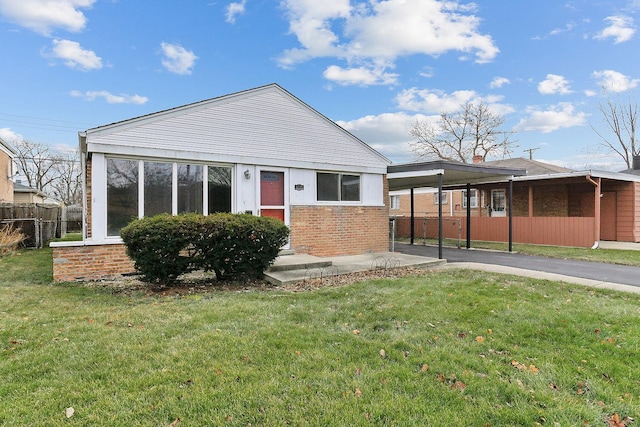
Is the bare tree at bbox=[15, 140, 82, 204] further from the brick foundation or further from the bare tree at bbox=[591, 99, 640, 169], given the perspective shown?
the bare tree at bbox=[591, 99, 640, 169]

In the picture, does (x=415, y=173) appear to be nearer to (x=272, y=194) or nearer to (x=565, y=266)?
(x=272, y=194)

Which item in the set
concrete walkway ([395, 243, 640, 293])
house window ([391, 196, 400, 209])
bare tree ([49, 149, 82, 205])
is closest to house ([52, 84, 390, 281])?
concrete walkway ([395, 243, 640, 293])

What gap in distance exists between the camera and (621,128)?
93.6 feet

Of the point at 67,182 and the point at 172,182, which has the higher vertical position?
the point at 67,182

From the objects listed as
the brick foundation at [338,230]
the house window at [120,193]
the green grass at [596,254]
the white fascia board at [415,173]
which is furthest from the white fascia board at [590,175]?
the house window at [120,193]

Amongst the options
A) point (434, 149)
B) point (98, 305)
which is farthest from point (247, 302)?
point (434, 149)

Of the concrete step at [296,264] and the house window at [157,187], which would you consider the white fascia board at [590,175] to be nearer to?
the concrete step at [296,264]

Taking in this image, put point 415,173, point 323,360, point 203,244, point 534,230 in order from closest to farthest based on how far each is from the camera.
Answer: point 323,360
point 203,244
point 415,173
point 534,230

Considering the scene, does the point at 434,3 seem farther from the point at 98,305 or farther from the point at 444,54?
the point at 98,305

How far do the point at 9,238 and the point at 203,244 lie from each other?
10.5m

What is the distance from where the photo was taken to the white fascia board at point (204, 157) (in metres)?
7.50

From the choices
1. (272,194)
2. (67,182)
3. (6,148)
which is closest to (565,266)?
(272,194)

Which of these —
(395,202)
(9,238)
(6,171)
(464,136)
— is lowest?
(9,238)

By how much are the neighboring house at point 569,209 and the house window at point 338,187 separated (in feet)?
23.5
